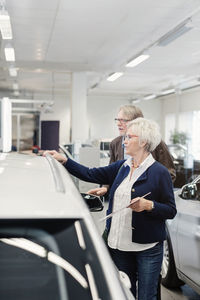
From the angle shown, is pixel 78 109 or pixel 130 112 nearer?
pixel 130 112

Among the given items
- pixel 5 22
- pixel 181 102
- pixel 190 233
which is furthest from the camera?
pixel 181 102

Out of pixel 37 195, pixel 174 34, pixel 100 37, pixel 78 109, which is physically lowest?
pixel 37 195

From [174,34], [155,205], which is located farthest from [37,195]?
[174,34]

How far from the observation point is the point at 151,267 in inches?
84.2

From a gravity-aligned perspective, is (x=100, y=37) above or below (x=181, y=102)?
above

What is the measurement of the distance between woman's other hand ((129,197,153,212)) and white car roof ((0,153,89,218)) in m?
0.47

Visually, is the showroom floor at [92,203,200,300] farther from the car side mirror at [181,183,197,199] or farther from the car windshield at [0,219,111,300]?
the car windshield at [0,219,111,300]

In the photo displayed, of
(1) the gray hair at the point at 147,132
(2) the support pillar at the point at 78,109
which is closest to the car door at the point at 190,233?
(1) the gray hair at the point at 147,132

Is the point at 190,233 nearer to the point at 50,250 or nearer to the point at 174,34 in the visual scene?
the point at 50,250

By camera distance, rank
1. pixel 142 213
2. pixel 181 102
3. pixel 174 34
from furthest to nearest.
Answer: pixel 181 102 → pixel 174 34 → pixel 142 213

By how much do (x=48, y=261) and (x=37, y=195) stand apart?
210 mm

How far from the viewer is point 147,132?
2.16 m

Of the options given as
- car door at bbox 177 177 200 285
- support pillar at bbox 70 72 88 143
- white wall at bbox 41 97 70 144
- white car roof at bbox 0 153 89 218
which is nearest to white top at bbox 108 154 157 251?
white car roof at bbox 0 153 89 218

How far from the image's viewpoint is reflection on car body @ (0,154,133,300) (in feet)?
3.86
